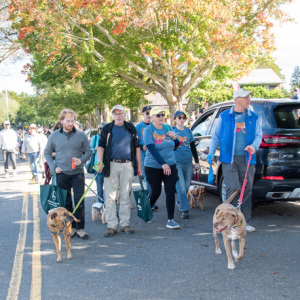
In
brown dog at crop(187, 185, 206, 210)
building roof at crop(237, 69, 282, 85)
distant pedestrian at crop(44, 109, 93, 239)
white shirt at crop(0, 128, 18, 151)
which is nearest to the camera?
distant pedestrian at crop(44, 109, 93, 239)

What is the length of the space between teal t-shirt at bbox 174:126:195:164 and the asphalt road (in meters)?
1.07

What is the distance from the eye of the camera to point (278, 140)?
6027 mm

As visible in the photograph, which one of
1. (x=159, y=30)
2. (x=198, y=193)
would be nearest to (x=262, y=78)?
(x=159, y=30)

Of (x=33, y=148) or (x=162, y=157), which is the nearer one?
(x=162, y=157)

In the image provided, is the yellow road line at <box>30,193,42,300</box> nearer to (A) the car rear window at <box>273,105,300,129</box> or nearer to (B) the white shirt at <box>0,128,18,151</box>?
(A) the car rear window at <box>273,105,300,129</box>

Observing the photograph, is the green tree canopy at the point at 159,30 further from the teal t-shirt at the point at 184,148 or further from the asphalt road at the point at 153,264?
the asphalt road at the point at 153,264

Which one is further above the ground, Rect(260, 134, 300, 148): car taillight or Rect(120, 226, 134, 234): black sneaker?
Rect(260, 134, 300, 148): car taillight

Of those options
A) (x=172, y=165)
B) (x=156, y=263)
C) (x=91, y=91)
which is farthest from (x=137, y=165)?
(x=91, y=91)

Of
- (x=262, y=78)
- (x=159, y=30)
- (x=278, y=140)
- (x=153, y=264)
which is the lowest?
(x=153, y=264)

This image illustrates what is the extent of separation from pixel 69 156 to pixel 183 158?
2.05 metres

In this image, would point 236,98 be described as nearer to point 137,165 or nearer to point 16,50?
point 137,165

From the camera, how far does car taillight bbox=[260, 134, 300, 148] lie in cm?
602

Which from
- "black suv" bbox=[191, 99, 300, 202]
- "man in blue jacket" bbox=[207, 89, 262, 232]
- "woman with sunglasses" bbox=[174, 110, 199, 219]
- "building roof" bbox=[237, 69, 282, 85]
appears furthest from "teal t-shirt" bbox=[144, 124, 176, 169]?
"building roof" bbox=[237, 69, 282, 85]

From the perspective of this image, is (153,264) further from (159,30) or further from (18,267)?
(159,30)
